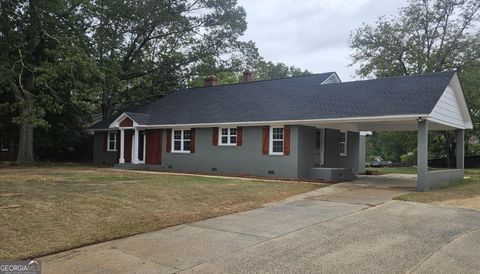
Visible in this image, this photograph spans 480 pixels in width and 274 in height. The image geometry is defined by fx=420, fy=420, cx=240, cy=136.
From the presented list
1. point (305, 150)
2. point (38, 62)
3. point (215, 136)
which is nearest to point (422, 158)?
point (305, 150)

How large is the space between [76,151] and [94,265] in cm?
2852

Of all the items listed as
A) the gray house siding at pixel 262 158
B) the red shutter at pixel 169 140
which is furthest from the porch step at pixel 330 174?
the red shutter at pixel 169 140

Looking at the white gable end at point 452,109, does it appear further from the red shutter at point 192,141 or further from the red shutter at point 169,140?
the red shutter at point 169,140

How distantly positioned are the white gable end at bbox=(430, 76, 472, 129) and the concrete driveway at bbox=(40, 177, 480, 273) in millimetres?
7104

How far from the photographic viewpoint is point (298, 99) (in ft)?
67.1

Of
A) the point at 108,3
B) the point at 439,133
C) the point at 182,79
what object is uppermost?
the point at 108,3

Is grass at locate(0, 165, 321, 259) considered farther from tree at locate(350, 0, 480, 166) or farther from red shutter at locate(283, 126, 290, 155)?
tree at locate(350, 0, 480, 166)

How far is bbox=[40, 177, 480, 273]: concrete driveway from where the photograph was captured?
5.55m

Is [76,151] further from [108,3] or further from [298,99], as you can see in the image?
[298,99]

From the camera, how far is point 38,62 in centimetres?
2584

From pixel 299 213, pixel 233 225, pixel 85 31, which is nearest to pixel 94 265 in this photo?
pixel 233 225

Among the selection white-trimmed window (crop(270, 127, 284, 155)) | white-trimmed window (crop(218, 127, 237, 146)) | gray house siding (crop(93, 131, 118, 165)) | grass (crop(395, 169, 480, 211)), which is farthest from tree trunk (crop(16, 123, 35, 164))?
grass (crop(395, 169, 480, 211))

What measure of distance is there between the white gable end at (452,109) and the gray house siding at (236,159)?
574cm

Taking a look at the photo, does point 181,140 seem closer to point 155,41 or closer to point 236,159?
point 236,159
